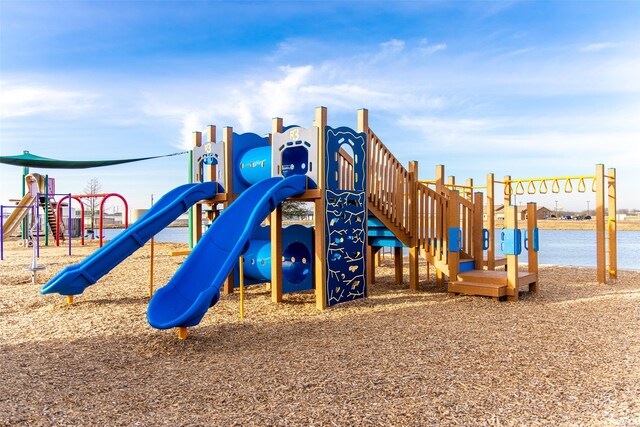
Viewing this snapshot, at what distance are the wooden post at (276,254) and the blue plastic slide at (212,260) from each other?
56 cm

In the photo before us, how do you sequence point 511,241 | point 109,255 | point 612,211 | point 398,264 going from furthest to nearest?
1. point 612,211
2. point 398,264
3. point 511,241
4. point 109,255

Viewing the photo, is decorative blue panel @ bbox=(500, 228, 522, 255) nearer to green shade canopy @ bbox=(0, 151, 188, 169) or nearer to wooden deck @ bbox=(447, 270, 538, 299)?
wooden deck @ bbox=(447, 270, 538, 299)

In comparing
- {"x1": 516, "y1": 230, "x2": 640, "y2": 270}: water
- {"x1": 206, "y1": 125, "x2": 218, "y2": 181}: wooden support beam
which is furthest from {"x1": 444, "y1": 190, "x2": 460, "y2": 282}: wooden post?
{"x1": 516, "y1": 230, "x2": 640, "y2": 270}: water

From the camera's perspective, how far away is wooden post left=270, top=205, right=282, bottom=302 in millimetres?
8688

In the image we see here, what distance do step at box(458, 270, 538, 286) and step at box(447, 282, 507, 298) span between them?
84 mm

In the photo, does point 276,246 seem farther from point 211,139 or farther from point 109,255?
point 211,139

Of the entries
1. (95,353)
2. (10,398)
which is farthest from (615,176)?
(10,398)

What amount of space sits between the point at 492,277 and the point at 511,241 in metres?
0.76

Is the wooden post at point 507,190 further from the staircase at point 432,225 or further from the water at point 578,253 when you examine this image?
the staircase at point 432,225

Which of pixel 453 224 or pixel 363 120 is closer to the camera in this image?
pixel 363 120

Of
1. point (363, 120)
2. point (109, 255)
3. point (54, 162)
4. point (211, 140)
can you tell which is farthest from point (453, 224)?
point (54, 162)

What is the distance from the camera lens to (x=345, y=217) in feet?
28.7

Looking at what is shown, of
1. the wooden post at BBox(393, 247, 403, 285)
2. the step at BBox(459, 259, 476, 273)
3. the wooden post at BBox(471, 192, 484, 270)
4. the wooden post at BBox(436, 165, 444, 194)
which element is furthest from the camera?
the wooden post at BBox(436, 165, 444, 194)

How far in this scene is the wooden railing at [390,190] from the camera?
9.72 m
